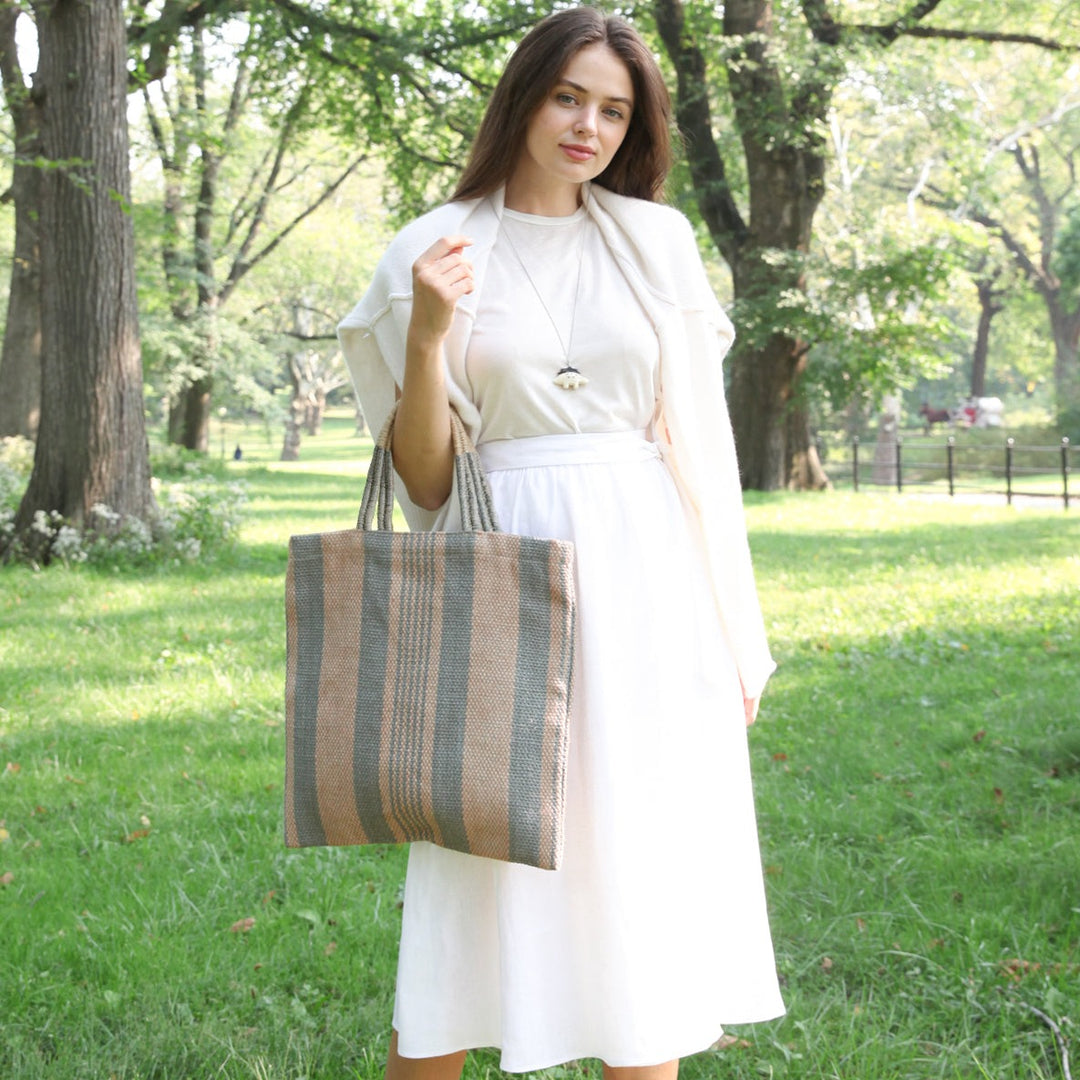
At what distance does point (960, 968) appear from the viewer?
340 cm

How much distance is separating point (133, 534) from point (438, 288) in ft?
27.5

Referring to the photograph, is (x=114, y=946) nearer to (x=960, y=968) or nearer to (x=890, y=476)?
(x=960, y=968)

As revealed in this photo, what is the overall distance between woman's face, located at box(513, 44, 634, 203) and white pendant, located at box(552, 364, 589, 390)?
347mm

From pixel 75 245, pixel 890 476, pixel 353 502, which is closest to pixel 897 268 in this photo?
pixel 353 502

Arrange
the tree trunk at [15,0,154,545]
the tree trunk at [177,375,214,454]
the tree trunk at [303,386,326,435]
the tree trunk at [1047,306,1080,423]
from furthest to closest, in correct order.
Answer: the tree trunk at [303,386,326,435], the tree trunk at [1047,306,1080,423], the tree trunk at [177,375,214,454], the tree trunk at [15,0,154,545]

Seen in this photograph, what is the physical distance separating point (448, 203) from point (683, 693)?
39.0 inches

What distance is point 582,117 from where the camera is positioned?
7.45 ft

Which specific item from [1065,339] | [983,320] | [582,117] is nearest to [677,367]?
[582,117]

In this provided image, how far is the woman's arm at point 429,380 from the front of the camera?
202 centimetres

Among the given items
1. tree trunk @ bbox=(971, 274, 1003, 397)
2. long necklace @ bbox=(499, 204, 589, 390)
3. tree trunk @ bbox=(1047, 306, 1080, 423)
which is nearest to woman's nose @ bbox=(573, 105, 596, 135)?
long necklace @ bbox=(499, 204, 589, 390)

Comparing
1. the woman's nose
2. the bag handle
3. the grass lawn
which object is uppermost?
the woman's nose

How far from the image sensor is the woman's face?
2.27 m

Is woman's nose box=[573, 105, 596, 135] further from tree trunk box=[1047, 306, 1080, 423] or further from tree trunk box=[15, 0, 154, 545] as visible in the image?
tree trunk box=[1047, 306, 1080, 423]

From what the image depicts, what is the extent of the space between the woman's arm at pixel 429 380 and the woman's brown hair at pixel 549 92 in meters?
0.36
